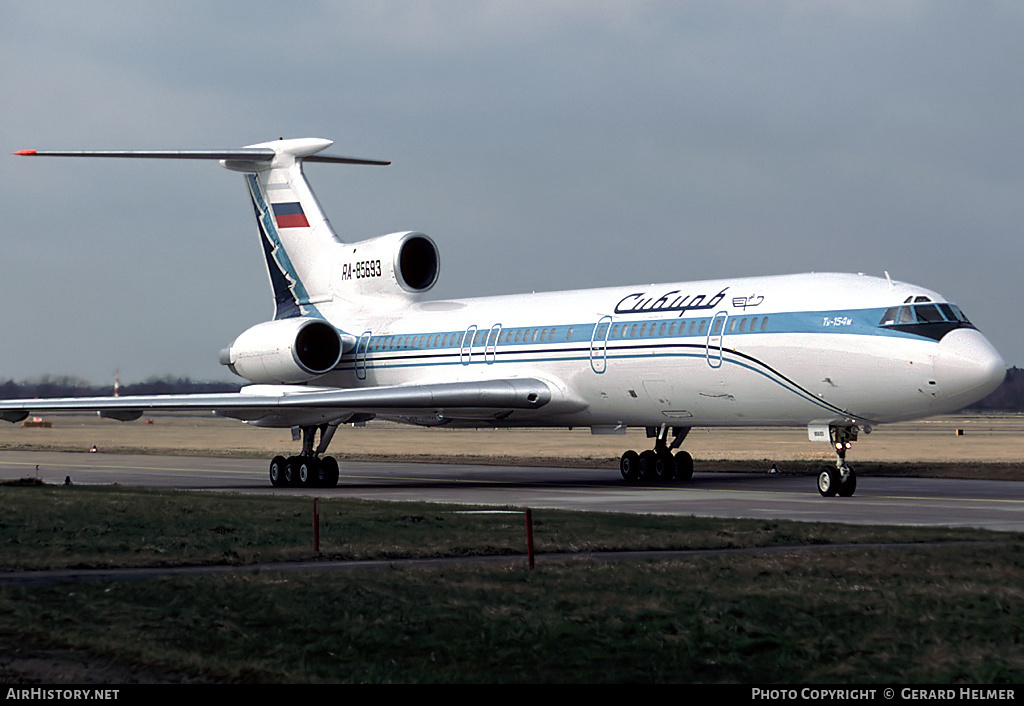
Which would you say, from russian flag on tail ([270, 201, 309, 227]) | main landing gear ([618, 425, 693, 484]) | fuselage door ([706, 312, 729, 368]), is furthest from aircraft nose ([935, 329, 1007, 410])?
russian flag on tail ([270, 201, 309, 227])

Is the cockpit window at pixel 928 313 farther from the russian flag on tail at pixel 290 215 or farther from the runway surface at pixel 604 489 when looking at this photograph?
the russian flag on tail at pixel 290 215

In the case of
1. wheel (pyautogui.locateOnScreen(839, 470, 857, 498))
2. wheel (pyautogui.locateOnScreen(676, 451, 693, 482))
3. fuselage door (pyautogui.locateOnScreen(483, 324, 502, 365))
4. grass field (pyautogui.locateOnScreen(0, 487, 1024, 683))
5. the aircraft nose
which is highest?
fuselage door (pyautogui.locateOnScreen(483, 324, 502, 365))

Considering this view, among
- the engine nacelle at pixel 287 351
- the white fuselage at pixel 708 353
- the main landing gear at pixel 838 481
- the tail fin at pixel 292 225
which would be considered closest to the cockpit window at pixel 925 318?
the white fuselage at pixel 708 353

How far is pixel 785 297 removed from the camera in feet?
88.2

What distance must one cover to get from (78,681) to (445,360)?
25.9m

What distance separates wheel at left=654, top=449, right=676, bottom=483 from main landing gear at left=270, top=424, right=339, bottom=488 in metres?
7.80

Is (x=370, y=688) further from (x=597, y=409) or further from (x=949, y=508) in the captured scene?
(x=597, y=409)

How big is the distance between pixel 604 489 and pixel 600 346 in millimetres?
3372

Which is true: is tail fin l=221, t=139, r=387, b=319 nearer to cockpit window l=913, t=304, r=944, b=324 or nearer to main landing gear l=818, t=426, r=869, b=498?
main landing gear l=818, t=426, r=869, b=498

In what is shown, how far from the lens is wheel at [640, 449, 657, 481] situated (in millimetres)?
32000

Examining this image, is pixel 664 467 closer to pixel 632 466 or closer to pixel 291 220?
pixel 632 466

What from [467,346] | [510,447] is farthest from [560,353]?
[510,447]

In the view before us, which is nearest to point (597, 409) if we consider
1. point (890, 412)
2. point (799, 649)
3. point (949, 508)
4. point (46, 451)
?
point (890, 412)

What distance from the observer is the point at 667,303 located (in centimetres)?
Answer: 2927
